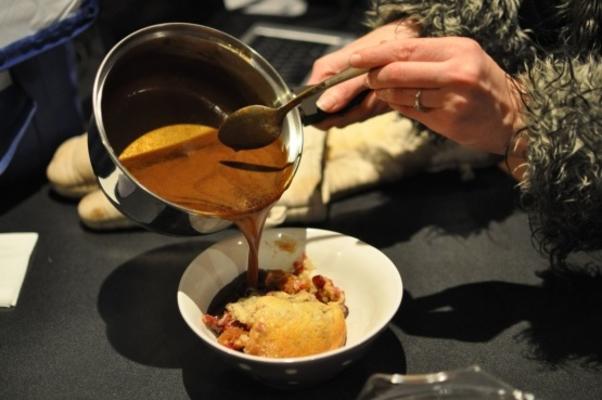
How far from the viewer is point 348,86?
86cm

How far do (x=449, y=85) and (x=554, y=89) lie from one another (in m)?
0.14

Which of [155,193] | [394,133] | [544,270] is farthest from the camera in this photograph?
[394,133]

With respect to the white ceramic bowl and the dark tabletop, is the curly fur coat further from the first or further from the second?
the white ceramic bowl

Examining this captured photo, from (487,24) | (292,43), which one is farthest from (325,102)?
(292,43)

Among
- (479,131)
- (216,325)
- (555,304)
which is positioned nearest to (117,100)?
(216,325)

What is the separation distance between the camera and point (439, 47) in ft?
2.45

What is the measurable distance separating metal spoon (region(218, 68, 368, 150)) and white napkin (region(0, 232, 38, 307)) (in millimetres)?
360

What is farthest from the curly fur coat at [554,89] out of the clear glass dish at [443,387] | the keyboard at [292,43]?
the keyboard at [292,43]

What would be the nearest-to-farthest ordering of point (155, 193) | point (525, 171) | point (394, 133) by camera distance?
point (155, 193) → point (525, 171) → point (394, 133)

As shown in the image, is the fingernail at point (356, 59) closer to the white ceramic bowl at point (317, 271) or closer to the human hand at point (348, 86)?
the human hand at point (348, 86)

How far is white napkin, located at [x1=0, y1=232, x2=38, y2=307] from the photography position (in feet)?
2.91

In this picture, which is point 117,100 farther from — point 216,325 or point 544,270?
point 544,270

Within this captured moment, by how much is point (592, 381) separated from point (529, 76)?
368 mm

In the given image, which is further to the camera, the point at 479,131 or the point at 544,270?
the point at 544,270
